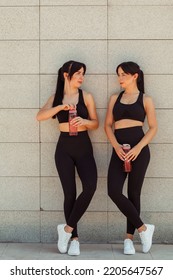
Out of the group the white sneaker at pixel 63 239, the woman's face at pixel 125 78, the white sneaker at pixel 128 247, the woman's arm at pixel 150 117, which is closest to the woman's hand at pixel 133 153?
the woman's arm at pixel 150 117

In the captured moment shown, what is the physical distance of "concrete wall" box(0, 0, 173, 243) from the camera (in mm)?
4691

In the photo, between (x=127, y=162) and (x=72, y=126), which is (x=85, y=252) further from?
(x=72, y=126)

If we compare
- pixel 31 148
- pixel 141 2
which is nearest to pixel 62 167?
pixel 31 148

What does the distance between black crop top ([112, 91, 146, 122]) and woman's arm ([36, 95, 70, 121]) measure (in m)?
0.50

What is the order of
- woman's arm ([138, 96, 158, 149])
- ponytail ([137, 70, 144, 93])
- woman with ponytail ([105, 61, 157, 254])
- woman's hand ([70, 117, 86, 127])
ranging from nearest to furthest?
woman's hand ([70, 117, 86, 127]) < woman with ponytail ([105, 61, 157, 254]) < woman's arm ([138, 96, 158, 149]) < ponytail ([137, 70, 144, 93])

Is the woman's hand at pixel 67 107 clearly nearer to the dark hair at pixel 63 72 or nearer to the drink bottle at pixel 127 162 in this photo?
the dark hair at pixel 63 72

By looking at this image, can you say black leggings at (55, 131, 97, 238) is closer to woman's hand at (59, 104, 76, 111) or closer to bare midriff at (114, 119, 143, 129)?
woman's hand at (59, 104, 76, 111)

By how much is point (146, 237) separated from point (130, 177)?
0.60 m

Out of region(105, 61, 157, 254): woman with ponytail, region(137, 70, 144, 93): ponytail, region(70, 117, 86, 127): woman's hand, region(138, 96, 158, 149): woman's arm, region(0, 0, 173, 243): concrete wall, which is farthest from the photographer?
region(0, 0, 173, 243): concrete wall

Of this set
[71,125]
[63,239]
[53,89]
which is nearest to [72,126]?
[71,125]

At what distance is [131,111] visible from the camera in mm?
4324

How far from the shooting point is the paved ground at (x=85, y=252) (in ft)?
14.1

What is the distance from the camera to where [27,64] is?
15.5 feet

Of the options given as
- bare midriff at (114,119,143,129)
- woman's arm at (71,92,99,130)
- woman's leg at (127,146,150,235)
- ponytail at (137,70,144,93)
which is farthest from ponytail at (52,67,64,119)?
woman's leg at (127,146,150,235)
